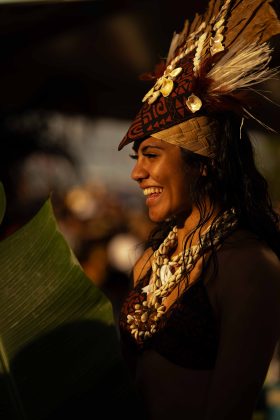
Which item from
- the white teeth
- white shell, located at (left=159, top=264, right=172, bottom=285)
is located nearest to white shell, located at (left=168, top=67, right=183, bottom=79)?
the white teeth

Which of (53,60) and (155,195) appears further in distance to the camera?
(53,60)

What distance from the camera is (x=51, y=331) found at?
3.07 ft

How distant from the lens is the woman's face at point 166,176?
130cm

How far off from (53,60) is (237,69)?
2.72 meters

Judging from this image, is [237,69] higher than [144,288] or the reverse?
higher

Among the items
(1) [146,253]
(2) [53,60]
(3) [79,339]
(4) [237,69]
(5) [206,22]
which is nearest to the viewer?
(3) [79,339]

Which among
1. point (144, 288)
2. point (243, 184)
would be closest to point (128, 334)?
point (144, 288)

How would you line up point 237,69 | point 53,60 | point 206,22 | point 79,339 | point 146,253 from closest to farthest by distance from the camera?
point 79,339 < point 237,69 < point 206,22 < point 146,253 < point 53,60

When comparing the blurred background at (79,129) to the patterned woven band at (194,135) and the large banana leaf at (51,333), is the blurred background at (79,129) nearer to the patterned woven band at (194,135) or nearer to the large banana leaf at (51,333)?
the patterned woven band at (194,135)

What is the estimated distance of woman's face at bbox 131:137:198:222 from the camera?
130 cm

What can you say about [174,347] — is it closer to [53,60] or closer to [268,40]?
[268,40]

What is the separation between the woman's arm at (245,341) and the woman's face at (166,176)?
22cm

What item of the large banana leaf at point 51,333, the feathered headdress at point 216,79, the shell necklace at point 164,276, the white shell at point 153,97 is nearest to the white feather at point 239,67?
the feathered headdress at point 216,79

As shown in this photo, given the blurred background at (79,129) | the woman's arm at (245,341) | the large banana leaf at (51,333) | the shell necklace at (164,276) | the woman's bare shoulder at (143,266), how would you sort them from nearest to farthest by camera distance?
the large banana leaf at (51,333)
the woman's arm at (245,341)
the shell necklace at (164,276)
the woman's bare shoulder at (143,266)
the blurred background at (79,129)
